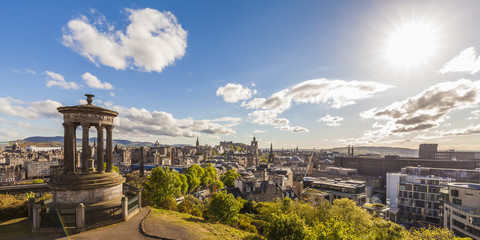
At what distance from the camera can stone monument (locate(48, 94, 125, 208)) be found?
19625mm

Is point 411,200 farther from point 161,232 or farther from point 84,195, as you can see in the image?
point 84,195

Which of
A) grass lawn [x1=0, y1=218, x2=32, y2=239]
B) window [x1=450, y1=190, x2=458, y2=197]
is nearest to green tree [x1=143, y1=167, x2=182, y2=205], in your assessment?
grass lawn [x1=0, y1=218, x2=32, y2=239]

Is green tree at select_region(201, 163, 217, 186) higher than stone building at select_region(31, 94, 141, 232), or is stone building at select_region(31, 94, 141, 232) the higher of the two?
stone building at select_region(31, 94, 141, 232)

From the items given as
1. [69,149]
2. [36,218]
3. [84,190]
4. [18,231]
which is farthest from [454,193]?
[18,231]

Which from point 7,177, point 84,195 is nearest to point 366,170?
point 84,195

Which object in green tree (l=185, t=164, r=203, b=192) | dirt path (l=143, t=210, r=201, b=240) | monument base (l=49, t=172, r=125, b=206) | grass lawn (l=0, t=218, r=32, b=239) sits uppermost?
monument base (l=49, t=172, r=125, b=206)

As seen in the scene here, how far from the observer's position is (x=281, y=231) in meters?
17.7

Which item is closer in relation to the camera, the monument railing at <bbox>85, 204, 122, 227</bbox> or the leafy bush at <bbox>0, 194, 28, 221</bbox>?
the monument railing at <bbox>85, 204, 122, 227</bbox>

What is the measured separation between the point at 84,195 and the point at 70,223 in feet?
8.78

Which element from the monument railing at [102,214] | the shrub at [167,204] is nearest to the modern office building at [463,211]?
the shrub at [167,204]

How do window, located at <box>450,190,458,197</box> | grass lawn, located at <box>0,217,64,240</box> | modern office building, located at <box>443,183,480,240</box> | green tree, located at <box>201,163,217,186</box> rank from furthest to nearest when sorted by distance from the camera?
green tree, located at <box>201,163,217,186</box>, window, located at <box>450,190,458,197</box>, modern office building, located at <box>443,183,480,240</box>, grass lawn, located at <box>0,217,64,240</box>

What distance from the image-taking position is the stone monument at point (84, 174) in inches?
773

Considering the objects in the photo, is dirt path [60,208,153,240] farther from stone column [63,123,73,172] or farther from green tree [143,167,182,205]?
green tree [143,167,182,205]

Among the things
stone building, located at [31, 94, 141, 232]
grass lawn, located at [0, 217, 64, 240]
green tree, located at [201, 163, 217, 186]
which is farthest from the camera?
green tree, located at [201, 163, 217, 186]
